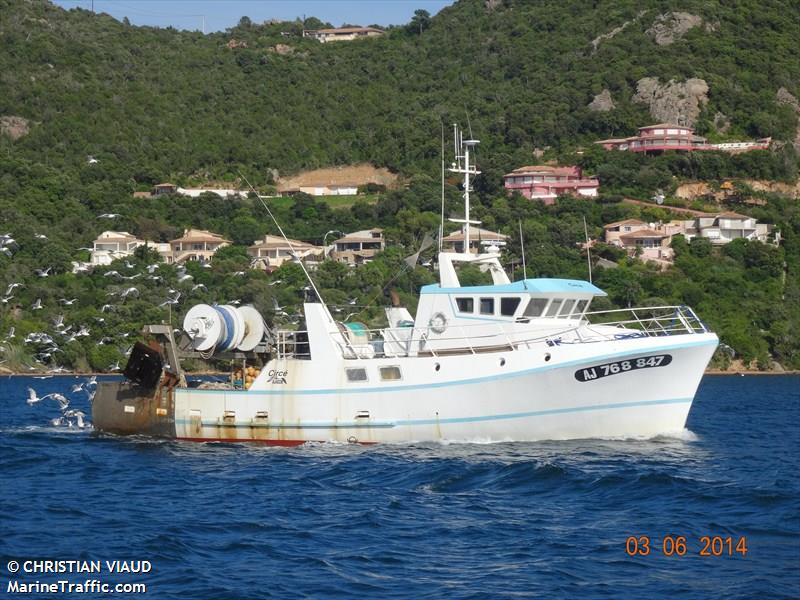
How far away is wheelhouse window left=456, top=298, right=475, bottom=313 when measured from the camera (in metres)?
32.4

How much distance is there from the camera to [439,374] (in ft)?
101

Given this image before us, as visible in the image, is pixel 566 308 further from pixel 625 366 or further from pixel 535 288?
pixel 625 366

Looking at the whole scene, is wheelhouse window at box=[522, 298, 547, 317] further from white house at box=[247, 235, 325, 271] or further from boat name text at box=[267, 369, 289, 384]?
white house at box=[247, 235, 325, 271]

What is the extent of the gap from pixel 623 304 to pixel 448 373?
55518mm

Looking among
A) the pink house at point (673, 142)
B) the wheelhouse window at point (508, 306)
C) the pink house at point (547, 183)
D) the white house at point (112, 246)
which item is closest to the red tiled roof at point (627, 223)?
the pink house at point (547, 183)

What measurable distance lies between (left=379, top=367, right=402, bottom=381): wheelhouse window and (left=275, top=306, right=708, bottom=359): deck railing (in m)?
0.93

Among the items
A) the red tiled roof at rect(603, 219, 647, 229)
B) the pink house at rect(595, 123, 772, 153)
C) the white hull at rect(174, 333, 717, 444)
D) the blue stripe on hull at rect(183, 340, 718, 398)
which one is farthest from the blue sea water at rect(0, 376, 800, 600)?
the pink house at rect(595, 123, 772, 153)

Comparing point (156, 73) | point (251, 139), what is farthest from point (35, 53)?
point (251, 139)

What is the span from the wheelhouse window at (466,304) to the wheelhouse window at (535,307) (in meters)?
1.38

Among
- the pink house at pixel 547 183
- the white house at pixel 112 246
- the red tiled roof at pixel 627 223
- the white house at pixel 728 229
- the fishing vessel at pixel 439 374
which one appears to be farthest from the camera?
the pink house at pixel 547 183

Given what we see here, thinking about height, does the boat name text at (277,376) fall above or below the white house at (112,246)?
below

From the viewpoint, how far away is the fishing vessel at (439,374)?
3030 centimetres

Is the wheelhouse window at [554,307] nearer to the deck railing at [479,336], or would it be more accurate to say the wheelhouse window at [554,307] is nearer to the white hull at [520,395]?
the deck railing at [479,336]

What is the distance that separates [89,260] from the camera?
100m
